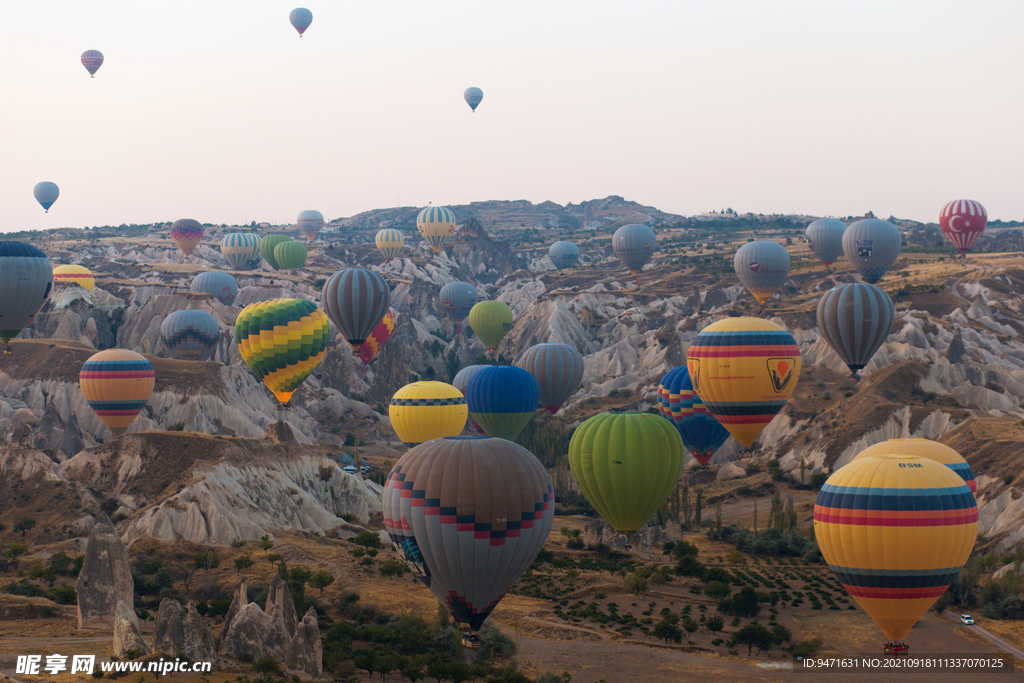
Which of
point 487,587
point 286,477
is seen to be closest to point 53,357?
point 286,477

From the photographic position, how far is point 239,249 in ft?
515

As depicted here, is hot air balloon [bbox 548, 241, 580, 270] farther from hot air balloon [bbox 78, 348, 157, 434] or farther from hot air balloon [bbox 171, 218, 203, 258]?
hot air balloon [bbox 78, 348, 157, 434]

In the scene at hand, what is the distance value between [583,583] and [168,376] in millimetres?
47457

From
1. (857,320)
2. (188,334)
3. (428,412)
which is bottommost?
(428,412)

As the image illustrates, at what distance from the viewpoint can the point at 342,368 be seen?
4803 inches

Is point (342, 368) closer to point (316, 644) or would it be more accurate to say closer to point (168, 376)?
point (168, 376)

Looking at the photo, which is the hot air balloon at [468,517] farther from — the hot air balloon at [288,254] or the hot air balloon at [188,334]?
the hot air balloon at [288,254]

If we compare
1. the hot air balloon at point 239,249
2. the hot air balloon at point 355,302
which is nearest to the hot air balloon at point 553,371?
the hot air balloon at point 355,302

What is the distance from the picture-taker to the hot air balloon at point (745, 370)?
60750 millimetres

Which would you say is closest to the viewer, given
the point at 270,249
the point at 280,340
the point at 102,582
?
the point at 102,582

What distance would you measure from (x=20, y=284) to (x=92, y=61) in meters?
66.1

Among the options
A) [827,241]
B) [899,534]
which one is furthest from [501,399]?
[827,241]

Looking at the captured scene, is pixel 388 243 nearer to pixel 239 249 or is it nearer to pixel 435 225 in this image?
pixel 435 225

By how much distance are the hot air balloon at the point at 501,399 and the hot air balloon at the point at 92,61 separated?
3010 inches
